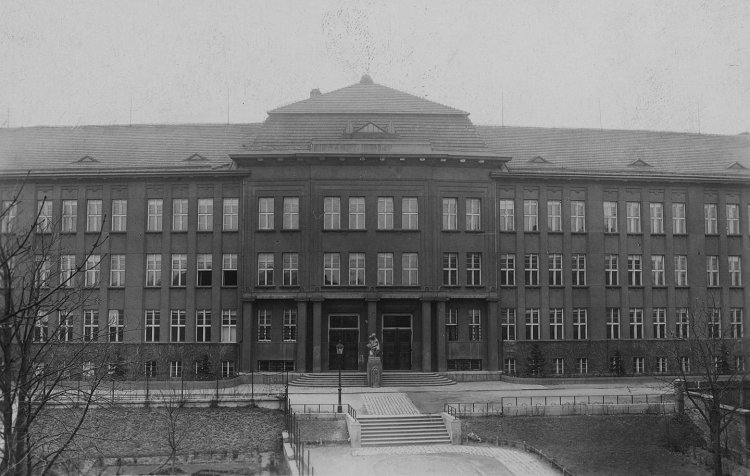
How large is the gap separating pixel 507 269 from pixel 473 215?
4146 millimetres

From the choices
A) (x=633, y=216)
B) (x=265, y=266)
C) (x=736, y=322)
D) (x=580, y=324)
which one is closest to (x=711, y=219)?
(x=633, y=216)

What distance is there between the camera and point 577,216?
141ft

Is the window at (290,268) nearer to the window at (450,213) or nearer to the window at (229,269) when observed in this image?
the window at (229,269)

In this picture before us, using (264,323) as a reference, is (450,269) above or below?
above

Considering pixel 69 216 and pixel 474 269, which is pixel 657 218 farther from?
pixel 69 216

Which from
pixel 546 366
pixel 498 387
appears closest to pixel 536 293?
pixel 546 366

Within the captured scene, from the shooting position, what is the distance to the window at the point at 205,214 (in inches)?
1639

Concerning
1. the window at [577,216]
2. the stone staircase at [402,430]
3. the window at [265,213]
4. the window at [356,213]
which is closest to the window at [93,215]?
the window at [265,213]

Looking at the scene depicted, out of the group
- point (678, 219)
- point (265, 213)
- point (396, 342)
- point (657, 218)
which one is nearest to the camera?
point (396, 342)

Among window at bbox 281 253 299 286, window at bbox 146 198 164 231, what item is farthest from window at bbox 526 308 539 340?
window at bbox 146 198 164 231

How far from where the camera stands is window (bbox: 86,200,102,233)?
136 feet

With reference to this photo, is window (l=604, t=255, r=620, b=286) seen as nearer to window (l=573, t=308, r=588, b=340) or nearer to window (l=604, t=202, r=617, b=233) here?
window (l=604, t=202, r=617, b=233)

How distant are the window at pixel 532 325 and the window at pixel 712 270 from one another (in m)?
11.5

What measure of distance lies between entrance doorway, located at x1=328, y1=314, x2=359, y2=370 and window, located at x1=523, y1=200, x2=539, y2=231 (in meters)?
12.0
